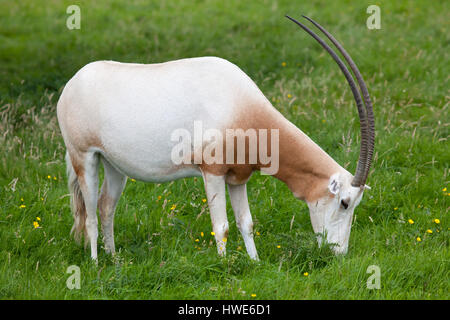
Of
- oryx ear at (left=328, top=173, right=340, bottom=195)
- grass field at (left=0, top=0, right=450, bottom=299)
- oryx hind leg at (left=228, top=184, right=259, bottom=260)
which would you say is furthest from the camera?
oryx hind leg at (left=228, top=184, right=259, bottom=260)

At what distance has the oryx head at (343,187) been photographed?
13.7 feet

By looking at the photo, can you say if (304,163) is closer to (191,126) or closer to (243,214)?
(243,214)

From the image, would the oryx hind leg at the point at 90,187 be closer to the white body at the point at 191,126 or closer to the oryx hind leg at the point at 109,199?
the white body at the point at 191,126

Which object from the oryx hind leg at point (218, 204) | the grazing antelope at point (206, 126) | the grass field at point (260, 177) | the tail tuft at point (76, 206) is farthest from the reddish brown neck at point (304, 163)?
the tail tuft at point (76, 206)

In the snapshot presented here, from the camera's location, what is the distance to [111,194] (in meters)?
5.09

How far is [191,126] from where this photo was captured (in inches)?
173

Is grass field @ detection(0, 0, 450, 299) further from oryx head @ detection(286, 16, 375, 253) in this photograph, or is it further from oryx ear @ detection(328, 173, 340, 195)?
oryx ear @ detection(328, 173, 340, 195)

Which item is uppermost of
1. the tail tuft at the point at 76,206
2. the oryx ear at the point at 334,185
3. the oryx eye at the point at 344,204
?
the oryx ear at the point at 334,185

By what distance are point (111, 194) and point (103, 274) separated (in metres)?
1.00

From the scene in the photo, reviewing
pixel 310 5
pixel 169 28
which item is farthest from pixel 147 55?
pixel 310 5

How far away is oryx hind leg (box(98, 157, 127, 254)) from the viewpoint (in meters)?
5.02

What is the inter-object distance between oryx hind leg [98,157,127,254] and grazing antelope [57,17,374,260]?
24cm

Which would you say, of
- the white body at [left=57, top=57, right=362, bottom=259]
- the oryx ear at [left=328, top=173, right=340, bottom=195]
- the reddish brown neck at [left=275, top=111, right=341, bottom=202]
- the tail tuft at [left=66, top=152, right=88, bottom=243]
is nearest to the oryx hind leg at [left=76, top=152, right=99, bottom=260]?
the white body at [left=57, top=57, right=362, bottom=259]

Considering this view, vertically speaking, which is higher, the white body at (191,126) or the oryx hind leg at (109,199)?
the white body at (191,126)
